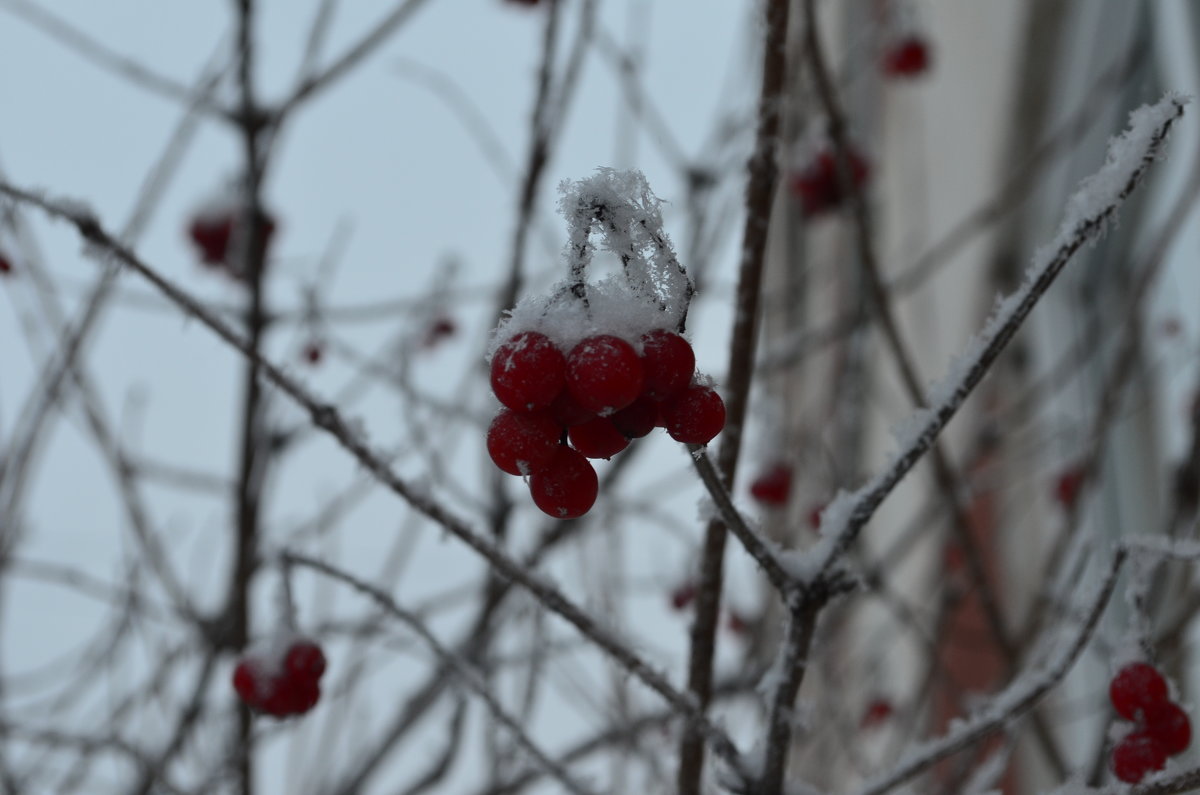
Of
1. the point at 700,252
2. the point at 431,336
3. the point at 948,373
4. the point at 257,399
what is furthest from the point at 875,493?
the point at 431,336

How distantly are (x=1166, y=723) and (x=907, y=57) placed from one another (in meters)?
1.73

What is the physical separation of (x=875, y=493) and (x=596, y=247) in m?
0.16

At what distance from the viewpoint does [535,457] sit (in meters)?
0.39

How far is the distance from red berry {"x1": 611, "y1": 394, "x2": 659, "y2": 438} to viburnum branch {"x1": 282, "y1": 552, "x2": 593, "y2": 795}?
0.82 ft

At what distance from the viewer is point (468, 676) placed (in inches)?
24.0

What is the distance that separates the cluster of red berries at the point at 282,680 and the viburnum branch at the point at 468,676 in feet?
0.30

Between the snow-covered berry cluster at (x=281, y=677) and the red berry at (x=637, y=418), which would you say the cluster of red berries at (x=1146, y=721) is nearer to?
the red berry at (x=637, y=418)

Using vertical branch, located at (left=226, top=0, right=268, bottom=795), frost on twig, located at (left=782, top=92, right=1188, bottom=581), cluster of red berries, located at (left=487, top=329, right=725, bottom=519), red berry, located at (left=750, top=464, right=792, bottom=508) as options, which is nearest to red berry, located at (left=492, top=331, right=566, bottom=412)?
cluster of red berries, located at (left=487, top=329, right=725, bottom=519)

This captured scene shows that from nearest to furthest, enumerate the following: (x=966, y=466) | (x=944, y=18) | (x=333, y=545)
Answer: (x=966, y=466)
(x=333, y=545)
(x=944, y=18)

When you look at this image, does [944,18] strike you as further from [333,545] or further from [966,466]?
[333,545]

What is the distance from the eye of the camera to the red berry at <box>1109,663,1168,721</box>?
54 cm

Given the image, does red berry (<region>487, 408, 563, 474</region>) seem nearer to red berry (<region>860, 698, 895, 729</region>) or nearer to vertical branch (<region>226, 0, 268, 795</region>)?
vertical branch (<region>226, 0, 268, 795</region>)

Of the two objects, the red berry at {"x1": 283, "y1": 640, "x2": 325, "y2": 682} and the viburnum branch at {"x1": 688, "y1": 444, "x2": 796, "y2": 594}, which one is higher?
the red berry at {"x1": 283, "y1": 640, "x2": 325, "y2": 682}

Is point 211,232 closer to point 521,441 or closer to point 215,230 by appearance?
point 215,230
